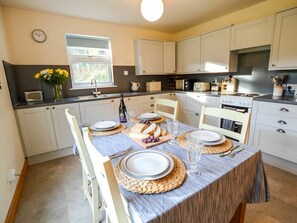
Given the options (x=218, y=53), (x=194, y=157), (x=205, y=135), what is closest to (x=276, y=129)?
(x=205, y=135)

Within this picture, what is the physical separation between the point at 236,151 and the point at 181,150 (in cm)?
32

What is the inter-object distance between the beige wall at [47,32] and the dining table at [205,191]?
2.30 metres

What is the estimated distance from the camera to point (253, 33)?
2.31 m

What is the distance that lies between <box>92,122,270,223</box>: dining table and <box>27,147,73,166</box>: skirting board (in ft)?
5.80

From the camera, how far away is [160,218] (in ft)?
1.73

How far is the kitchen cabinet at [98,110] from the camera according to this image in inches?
98.9

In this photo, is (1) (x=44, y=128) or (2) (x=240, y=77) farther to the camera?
(2) (x=240, y=77)

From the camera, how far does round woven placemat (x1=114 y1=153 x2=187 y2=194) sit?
63 cm

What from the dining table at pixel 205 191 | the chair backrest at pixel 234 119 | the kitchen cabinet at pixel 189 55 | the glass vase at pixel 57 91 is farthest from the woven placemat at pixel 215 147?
the kitchen cabinet at pixel 189 55

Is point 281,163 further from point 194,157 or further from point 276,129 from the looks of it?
point 194,157

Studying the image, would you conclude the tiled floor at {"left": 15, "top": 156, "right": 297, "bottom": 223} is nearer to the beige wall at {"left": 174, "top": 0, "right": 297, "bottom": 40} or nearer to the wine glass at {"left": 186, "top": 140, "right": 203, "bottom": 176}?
the wine glass at {"left": 186, "top": 140, "right": 203, "bottom": 176}

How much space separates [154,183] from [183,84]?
312cm

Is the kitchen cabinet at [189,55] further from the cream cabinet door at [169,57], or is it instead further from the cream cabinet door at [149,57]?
the cream cabinet door at [149,57]

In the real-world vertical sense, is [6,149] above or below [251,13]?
below
